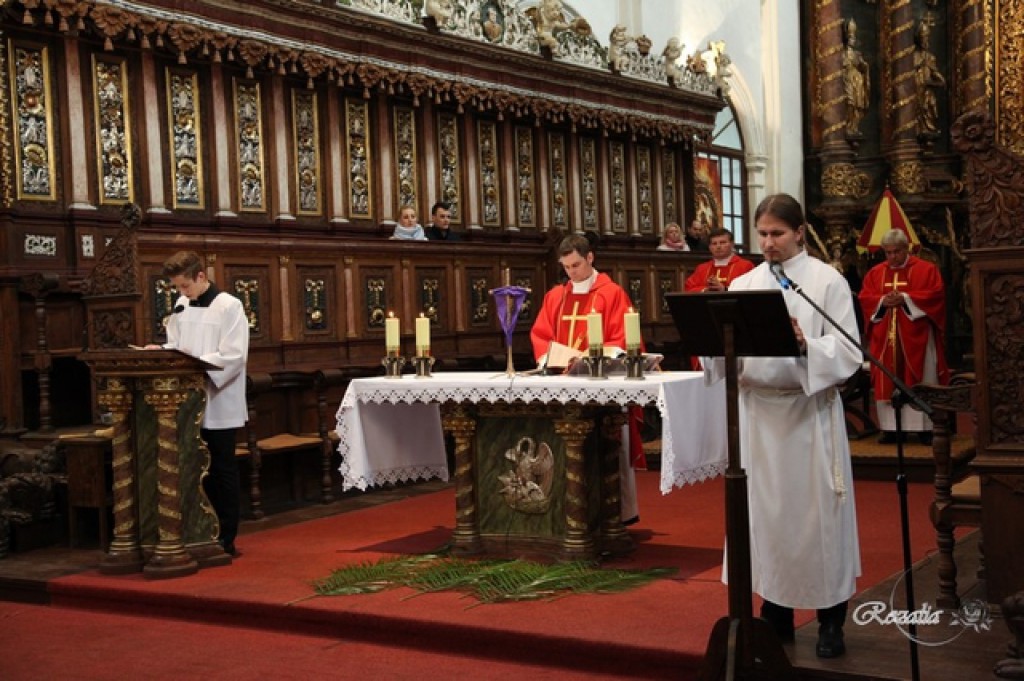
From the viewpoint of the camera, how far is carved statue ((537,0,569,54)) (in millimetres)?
14555

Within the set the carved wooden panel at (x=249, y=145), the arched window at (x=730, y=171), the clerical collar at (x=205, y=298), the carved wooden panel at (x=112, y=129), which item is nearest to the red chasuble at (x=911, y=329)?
the carved wooden panel at (x=249, y=145)

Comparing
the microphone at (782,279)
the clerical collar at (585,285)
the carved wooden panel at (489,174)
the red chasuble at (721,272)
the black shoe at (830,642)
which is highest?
the carved wooden panel at (489,174)

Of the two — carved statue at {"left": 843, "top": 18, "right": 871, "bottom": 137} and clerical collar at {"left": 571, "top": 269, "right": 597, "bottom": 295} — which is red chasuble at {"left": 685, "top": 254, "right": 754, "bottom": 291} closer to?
clerical collar at {"left": 571, "top": 269, "right": 597, "bottom": 295}

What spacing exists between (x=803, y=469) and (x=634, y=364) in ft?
6.31

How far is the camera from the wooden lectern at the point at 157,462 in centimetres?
746

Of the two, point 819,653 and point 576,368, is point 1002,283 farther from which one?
point 576,368

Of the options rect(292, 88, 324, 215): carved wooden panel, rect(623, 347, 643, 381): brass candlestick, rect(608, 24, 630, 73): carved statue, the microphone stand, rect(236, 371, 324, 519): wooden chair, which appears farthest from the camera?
rect(608, 24, 630, 73): carved statue

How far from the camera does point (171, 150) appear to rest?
1121 cm

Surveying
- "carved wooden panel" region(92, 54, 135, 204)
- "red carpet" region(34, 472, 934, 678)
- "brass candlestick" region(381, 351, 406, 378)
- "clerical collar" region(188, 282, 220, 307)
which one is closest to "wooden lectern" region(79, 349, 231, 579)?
"red carpet" region(34, 472, 934, 678)

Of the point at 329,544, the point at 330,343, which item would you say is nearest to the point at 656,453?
the point at 330,343

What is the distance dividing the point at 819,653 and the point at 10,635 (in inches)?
158

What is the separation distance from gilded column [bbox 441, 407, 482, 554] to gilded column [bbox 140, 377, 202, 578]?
1.50 m

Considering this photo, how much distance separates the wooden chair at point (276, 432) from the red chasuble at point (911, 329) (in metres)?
4.78

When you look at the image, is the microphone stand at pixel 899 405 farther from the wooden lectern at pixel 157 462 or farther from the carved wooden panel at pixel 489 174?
the carved wooden panel at pixel 489 174
